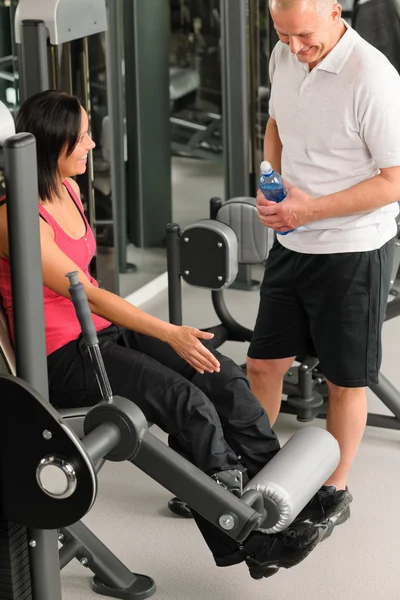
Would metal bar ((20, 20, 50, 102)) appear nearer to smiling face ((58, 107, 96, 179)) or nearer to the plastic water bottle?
smiling face ((58, 107, 96, 179))

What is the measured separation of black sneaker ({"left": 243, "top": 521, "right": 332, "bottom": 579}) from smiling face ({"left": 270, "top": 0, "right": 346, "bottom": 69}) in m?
1.16

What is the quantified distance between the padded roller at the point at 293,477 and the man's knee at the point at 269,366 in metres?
0.74

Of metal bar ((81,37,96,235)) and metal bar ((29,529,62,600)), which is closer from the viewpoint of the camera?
metal bar ((29,529,62,600))

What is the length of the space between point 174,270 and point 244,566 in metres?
0.91

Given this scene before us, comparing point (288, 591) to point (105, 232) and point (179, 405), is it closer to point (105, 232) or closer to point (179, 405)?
point (179, 405)

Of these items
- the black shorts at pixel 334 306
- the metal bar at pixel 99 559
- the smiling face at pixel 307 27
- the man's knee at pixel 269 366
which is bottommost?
the metal bar at pixel 99 559

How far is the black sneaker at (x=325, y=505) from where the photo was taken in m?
2.24

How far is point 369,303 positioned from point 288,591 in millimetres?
787

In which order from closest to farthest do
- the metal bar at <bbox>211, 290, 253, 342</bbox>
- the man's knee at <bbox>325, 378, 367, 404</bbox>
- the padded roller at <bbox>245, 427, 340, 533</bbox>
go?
the padded roller at <bbox>245, 427, 340, 533</bbox>
the man's knee at <bbox>325, 378, 367, 404</bbox>
the metal bar at <bbox>211, 290, 253, 342</bbox>

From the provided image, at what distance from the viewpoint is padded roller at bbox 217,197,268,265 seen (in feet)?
9.47

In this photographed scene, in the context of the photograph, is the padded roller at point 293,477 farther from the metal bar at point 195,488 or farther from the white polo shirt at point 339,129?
the white polo shirt at point 339,129

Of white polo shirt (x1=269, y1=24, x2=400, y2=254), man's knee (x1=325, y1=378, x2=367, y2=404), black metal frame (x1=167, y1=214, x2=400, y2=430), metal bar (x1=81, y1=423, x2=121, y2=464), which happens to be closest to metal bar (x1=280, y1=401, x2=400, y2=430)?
black metal frame (x1=167, y1=214, x2=400, y2=430)

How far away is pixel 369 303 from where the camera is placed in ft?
8.54

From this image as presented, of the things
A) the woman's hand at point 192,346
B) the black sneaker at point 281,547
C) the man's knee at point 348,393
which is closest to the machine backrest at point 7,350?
the woman's hand at point 192,346
